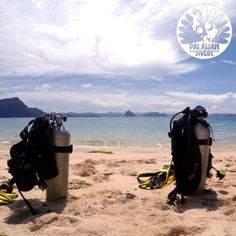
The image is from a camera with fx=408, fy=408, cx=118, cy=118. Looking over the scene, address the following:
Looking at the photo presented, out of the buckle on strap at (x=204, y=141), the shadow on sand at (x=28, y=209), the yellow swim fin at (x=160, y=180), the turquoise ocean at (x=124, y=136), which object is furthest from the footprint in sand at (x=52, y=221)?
the turquoise ocean at (x=124, y=136)

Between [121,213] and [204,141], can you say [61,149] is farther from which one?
[204,141]

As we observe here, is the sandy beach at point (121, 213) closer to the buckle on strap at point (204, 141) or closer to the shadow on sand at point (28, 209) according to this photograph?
the shadow on sand at point (28, 209)

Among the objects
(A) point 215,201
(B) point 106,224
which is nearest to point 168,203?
(A) point 215,201

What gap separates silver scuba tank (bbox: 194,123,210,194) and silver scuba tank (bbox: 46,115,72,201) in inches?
61.7

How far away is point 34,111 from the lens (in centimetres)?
12494

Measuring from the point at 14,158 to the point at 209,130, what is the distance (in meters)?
2.37

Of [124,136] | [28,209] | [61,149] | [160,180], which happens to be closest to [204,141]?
[160,180]

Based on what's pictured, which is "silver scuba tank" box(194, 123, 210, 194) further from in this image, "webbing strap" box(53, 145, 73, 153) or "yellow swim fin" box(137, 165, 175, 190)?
"webbing strap" box(53, 145, 73, 153)

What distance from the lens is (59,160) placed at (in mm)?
4809

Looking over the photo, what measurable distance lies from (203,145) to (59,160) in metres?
1.74

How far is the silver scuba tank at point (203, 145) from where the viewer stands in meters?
4.93

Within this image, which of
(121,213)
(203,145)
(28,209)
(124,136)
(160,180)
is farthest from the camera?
(124,136)

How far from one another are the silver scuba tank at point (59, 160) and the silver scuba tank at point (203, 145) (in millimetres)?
1567

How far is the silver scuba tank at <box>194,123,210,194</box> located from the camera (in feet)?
16.2
